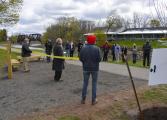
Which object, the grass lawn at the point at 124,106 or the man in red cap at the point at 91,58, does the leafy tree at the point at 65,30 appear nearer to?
the grass lawn at the point at 124,106

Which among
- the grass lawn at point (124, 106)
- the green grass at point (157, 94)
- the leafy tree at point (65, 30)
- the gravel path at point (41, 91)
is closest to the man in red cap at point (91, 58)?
the grass lawn at point (124, 106)

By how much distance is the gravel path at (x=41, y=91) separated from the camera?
12.3 m

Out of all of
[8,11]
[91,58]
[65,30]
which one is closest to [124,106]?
[91,58]

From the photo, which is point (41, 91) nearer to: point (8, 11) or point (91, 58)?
point (91, 58)

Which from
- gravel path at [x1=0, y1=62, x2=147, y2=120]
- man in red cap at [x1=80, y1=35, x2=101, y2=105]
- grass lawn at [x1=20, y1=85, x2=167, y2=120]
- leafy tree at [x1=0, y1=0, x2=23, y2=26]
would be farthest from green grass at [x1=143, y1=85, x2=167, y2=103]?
leafy tree at [x1=0, y1=0, x2=23, y2=26]

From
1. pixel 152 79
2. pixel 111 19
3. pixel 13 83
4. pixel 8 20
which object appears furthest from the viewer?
pixel 111 19

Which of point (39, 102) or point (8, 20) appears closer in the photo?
point (39, 102)

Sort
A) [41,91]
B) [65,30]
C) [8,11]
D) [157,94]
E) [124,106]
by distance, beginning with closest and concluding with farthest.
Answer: [124,106], [157,94], [41,91], [8,11], [65,30]

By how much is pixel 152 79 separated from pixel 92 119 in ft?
8.09

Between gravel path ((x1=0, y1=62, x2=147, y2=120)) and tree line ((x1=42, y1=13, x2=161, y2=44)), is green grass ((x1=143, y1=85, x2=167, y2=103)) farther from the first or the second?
tree line ((x1=42, y1=13, x2=161, y2=44))

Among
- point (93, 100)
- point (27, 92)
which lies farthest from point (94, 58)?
point (27, 92)

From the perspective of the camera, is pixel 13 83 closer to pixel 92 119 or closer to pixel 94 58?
pixel 94 58

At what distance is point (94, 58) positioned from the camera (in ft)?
41.0

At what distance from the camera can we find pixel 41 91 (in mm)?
15102
